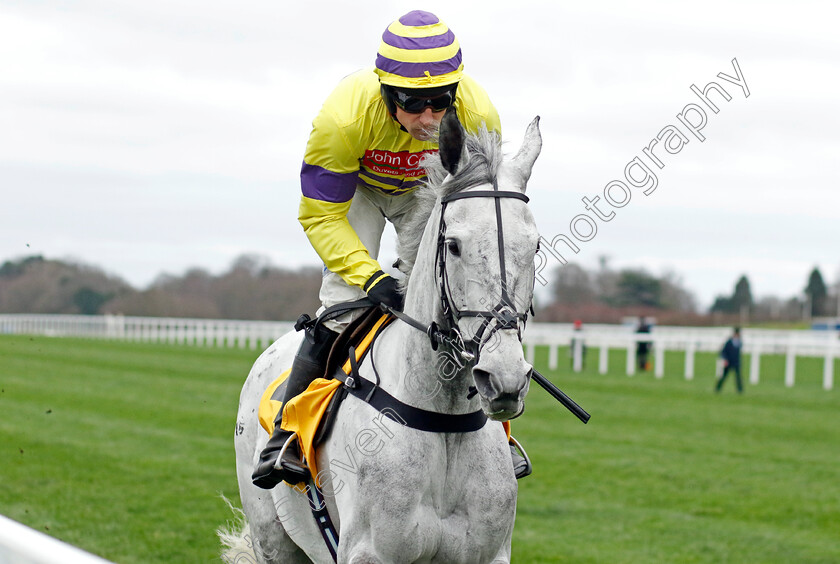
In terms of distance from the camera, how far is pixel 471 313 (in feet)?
9.63

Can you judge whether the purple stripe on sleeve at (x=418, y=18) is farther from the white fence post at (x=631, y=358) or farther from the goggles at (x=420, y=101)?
the white fence post at (x=631, y=358)

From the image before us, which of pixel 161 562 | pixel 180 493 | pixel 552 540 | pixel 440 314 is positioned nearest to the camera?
pixel 440 314

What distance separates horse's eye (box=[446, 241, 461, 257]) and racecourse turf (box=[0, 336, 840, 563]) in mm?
4056

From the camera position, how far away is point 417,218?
3479 mm

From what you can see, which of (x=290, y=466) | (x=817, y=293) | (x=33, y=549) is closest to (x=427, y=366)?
(x=290, y=466)

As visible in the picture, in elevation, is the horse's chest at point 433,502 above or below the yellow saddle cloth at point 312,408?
below

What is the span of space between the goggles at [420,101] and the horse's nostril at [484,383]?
1163 mm

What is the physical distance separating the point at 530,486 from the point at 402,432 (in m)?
Result: 6.08

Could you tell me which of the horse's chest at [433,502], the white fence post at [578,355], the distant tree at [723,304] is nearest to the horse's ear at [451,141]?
the horse's chest at [433,502]

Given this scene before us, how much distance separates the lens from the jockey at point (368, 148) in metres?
3.53

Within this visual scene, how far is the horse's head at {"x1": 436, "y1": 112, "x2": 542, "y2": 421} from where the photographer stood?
9.15ft

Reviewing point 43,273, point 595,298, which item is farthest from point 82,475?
point 595,298

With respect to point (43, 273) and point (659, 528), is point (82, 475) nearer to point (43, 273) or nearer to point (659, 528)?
point (659, 528)

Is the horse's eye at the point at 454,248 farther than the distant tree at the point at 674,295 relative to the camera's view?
No
